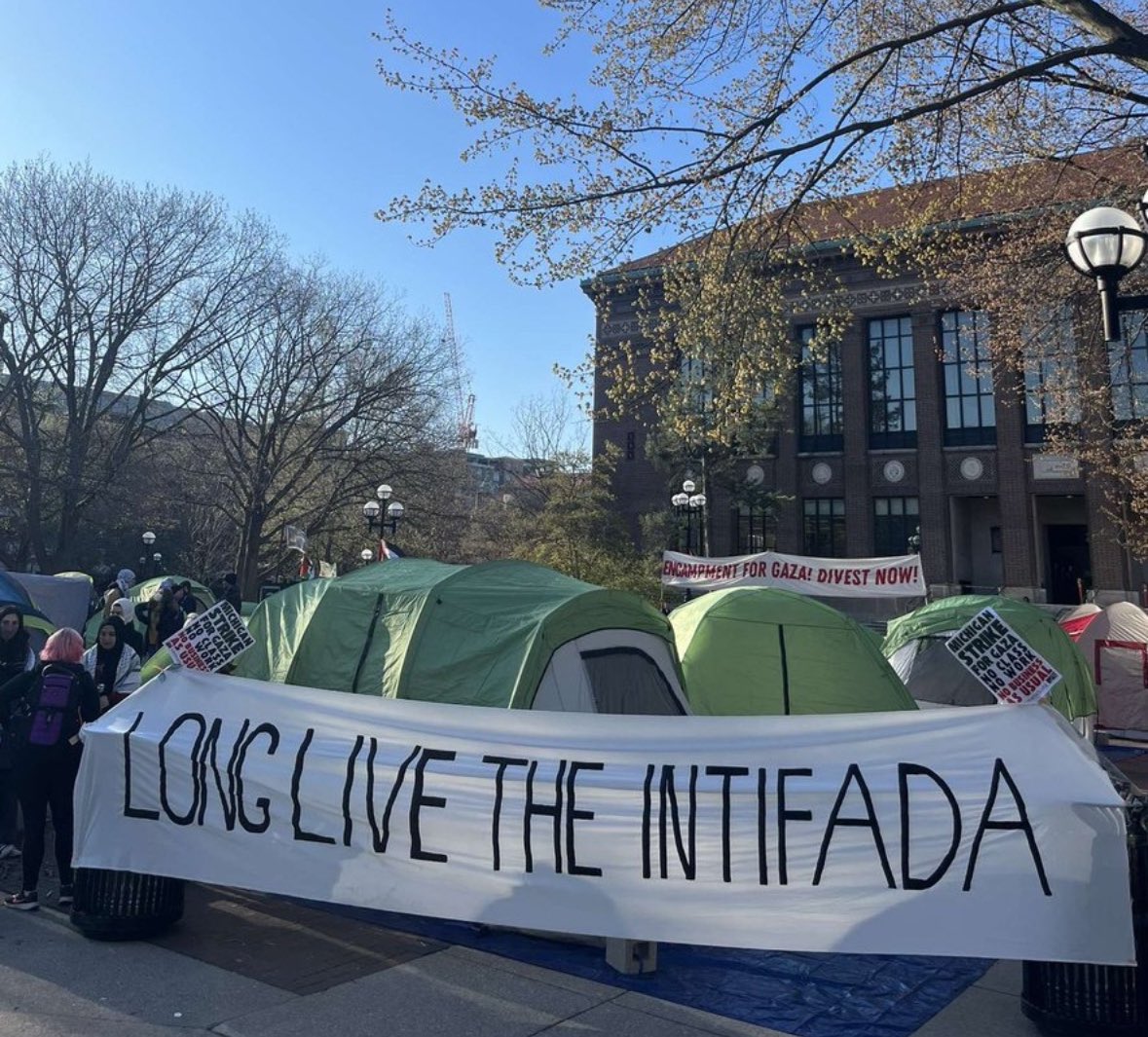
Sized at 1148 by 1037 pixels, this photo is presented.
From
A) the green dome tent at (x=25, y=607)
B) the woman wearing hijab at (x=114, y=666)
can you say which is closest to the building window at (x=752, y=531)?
the green dome tent at (x=25, y=607)

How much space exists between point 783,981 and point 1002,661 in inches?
87.6

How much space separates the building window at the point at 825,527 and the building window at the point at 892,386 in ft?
9.69

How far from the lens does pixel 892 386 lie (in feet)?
119

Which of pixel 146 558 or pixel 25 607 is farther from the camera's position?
pixel 146 558

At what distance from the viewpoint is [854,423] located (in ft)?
120

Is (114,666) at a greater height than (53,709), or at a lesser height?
greater

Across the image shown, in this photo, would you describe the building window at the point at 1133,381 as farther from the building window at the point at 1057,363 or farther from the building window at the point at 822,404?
the building window at the point at 822,404

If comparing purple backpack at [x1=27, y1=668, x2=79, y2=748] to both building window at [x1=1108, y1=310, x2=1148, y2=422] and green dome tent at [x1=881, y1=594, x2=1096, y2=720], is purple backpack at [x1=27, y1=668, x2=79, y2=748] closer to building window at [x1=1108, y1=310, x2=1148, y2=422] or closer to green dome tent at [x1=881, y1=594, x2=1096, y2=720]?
green dome tent at [x1=881, y1=594, x2=1096, y2=720]

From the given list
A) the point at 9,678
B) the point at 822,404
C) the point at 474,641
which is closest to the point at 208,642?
the point at 474,641

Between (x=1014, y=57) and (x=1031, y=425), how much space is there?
25.1 meters

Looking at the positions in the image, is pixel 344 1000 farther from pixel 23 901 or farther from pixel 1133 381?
pixel 1133 381

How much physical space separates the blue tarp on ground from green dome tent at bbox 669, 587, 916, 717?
10.5 ft

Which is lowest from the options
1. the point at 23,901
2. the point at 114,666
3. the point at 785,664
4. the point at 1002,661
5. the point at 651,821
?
the point at 23,901

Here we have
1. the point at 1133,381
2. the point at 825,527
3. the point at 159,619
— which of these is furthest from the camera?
the point at 825,527
